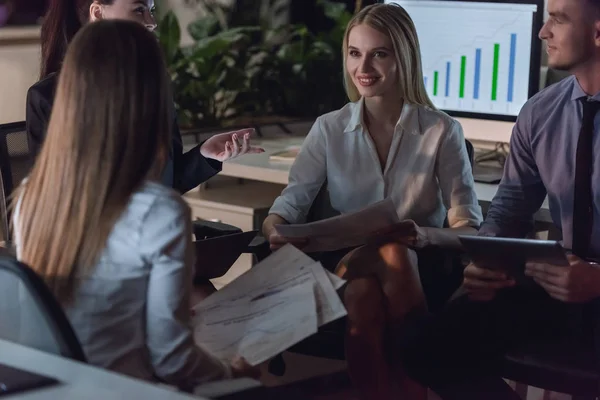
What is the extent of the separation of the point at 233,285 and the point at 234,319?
4.1 inches

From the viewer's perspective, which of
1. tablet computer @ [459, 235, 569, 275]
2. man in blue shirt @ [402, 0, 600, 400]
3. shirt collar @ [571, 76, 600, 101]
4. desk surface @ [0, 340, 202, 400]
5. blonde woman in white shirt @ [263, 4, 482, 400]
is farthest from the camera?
blonde woman in white shirt @ [263, 4, 482, 400]

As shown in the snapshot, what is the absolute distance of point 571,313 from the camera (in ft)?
7.26

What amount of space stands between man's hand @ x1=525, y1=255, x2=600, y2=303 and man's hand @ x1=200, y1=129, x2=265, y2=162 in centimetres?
69

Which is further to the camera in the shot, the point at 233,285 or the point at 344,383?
the point at 344,383

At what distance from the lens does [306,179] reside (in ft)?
8.66

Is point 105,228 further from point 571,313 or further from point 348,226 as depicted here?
point 571,313

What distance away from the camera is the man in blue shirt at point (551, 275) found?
2.17 meters

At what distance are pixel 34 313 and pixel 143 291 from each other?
22 cm

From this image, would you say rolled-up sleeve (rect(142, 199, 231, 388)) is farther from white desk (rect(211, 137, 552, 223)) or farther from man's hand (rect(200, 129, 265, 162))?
white desk (rect(211, 137, 552, 223))

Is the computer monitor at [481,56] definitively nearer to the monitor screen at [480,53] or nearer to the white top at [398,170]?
the monitor screen at [480,53]

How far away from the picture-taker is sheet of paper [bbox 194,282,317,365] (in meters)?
1.72

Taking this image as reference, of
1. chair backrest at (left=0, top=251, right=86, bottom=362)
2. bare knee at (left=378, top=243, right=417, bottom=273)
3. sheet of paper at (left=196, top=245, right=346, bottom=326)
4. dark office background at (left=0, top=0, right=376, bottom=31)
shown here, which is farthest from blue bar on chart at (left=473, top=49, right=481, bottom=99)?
chair backrest at (left=0, top=251, right=86, bottom=362)

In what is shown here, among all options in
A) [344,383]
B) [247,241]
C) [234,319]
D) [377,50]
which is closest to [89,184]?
[234,319]

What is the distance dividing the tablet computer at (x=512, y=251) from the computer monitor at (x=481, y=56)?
3.44 feet
